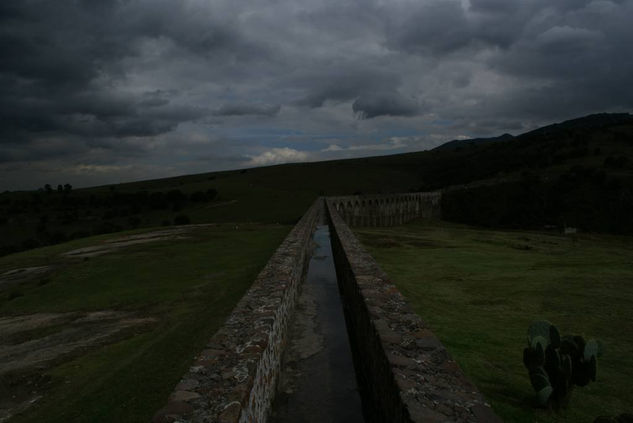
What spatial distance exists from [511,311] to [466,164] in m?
118

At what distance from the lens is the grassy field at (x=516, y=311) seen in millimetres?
6449

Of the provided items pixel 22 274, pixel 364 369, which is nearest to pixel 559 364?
pixel 364 369

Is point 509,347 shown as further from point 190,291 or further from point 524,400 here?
point 190,291

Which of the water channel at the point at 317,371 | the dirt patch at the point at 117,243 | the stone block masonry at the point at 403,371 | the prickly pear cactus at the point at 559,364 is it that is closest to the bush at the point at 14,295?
the dirt patch at the point at 117,243

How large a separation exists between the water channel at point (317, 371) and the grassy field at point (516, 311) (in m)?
2.34

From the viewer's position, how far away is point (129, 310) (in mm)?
13258

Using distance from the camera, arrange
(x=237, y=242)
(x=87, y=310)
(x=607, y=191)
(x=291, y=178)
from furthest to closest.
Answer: (x=291, y=178) → (x=607, y=191) → (x=237, y=242) → (x=87, y=310)

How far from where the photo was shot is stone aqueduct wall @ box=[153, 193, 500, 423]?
4.14 m

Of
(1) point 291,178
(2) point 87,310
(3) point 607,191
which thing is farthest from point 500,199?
(2) point 87,310

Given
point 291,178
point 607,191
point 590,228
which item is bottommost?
point 590,228

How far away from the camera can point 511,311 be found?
37.9 feet

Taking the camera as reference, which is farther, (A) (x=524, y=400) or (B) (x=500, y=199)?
(B) (x=500, y=199)

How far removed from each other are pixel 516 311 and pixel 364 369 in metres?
6.19

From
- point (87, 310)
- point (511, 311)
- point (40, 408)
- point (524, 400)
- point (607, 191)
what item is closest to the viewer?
point (524, 400)
